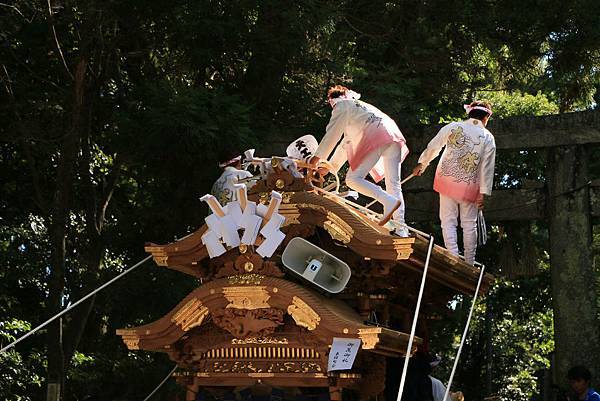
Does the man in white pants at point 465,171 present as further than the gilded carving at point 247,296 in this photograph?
Yes

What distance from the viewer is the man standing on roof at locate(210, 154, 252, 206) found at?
9.42 metres

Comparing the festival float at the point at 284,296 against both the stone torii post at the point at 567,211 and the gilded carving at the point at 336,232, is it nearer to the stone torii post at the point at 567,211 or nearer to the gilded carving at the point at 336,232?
the gilded carving at the point at 336,232

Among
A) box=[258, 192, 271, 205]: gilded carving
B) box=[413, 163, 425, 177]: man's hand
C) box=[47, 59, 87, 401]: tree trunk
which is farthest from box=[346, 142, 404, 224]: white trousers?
box=[47, 59, 87, 401]: tree trunk

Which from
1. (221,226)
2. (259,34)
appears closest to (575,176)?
(259,34)

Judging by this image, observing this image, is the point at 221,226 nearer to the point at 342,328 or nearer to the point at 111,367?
the point at 342,328

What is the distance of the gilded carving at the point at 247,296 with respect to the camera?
769 cm

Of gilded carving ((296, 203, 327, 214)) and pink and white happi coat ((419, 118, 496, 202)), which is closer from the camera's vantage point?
gilded carving ((296, 203, 327, 214))

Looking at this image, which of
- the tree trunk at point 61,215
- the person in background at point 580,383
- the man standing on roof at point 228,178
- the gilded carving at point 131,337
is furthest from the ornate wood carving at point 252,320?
the tree trunk at point 61,215

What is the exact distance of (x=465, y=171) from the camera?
9.80 m

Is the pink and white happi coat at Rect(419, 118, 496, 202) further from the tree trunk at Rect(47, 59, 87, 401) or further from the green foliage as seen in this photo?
the tree trunk at Rect(47, 59, 87, 401)

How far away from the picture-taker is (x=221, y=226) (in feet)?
25.8

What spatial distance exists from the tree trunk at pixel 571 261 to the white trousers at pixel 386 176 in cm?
377

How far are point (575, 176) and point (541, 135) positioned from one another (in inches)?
23.5

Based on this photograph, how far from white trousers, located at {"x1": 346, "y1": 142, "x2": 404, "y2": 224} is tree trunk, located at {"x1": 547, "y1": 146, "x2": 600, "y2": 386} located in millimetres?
3766
